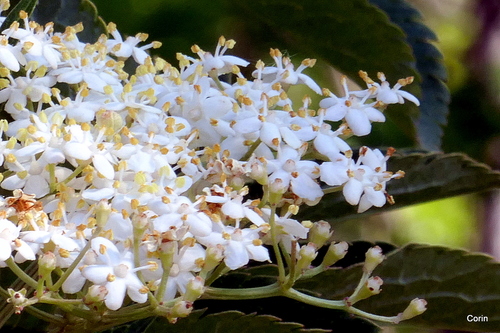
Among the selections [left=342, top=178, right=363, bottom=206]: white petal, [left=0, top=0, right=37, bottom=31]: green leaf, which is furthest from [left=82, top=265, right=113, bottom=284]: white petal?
[left=0, top=0, right=37, bottom=31]: green leaf

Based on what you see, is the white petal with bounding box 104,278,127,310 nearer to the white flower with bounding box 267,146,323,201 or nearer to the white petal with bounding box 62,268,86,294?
the white petal with bounding box 62,268,86,294

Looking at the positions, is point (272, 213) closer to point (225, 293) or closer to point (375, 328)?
point (225, 293)

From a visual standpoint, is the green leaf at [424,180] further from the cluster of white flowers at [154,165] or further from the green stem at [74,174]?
the green stem at [74,174]

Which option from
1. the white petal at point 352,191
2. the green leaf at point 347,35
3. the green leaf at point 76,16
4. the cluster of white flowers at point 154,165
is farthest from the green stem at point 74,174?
the green leaf at point 347,35

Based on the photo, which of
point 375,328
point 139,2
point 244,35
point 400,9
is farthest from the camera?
point 244,35

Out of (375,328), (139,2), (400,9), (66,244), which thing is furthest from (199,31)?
(66,244)
